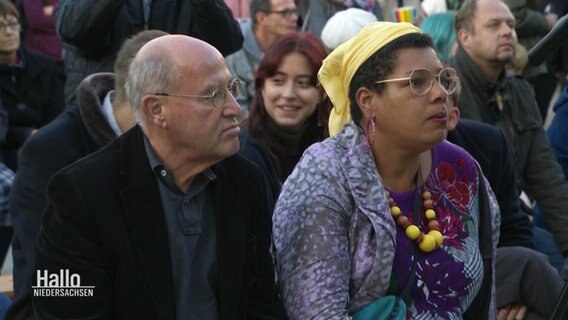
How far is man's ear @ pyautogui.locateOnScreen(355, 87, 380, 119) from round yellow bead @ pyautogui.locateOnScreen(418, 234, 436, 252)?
16.8 inches

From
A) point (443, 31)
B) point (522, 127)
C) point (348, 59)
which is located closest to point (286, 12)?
point (443, 31)

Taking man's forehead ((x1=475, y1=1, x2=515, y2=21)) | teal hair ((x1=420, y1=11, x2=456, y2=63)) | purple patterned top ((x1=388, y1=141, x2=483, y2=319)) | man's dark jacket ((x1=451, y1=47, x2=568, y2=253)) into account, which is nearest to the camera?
purple patterned top ((x1=388, y1=141, x2=483, y2=319))

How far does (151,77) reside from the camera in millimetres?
3670

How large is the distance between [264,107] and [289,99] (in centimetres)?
16

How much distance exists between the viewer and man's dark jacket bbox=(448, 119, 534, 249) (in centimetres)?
523

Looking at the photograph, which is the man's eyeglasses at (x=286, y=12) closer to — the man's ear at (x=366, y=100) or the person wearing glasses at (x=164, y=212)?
the man's ear at (x=366, y=100)

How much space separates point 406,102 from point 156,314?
992 millimetres

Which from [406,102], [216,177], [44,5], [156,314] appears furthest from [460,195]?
[44,5]

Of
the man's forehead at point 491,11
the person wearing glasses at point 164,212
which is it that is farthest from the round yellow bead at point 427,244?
the man's forehead at point 491,11

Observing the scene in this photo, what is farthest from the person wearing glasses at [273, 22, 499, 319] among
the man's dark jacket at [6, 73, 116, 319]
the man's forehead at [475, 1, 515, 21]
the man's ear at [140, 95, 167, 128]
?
the man's forehead at [475, 1, 515, 21]

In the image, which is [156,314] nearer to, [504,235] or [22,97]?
[504,235]

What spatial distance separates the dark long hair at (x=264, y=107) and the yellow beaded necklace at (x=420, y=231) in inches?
70.0

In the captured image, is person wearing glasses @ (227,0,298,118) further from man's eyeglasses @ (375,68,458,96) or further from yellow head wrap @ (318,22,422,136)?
man's eyeglasses @ (375,68,458,96)

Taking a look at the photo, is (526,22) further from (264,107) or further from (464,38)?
(264,107)
